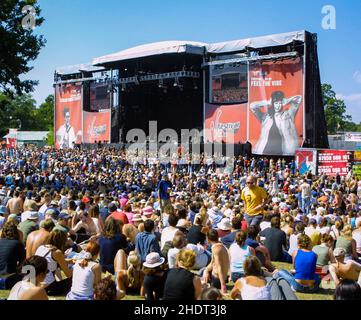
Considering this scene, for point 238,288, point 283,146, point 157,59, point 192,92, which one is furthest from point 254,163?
point 238,288

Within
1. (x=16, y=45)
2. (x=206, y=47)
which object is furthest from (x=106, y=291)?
(x=206, y=47)

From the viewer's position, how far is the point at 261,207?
32.2 ft

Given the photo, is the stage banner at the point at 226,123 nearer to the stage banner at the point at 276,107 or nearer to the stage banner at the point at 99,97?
the stage banner at the point at 276,107

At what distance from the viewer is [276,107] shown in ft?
99.3

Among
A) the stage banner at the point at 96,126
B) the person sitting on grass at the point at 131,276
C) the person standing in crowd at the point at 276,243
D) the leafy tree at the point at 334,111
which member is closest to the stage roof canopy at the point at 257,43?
the stage banner at the point at 96,126

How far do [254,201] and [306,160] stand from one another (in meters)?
17.4

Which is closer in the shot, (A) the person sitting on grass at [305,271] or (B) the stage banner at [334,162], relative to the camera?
(A) the person sitting on grass at [305,271]

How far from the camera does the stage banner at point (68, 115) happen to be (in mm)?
44306

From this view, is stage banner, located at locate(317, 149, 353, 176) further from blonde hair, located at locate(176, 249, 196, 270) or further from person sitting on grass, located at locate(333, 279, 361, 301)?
person sitting on grass, located at locate(333, 279, 361, 301)

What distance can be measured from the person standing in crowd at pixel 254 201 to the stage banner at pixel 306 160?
16645mm

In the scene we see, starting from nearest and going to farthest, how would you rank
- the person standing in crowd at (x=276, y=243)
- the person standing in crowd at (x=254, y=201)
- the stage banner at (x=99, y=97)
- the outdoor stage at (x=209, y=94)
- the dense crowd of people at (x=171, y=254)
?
the dense crowd of people at (x=171, y=254)
the person standing in crowd at (x=276, y=243)
the person standing in crowd at (x=254, y=201)
the outdoor stage at (x=209, y=94)
the stage banner at (x=99, y=97)

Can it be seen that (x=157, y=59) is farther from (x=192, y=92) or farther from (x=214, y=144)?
(x=214, y=144)
